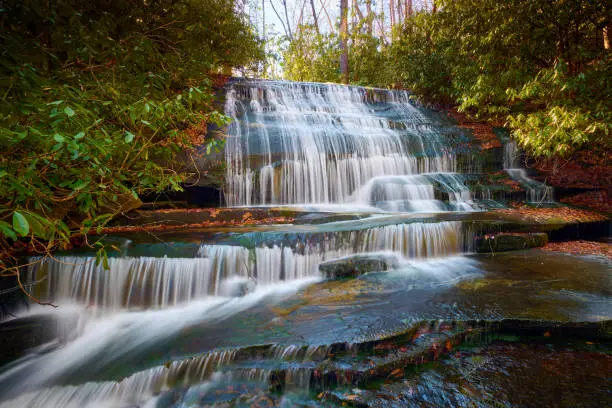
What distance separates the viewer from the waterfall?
812 centimetres

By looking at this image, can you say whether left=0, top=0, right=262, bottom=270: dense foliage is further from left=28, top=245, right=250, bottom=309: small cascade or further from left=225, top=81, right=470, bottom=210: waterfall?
left=225, top=81, right=470, bottom=210: waterfall

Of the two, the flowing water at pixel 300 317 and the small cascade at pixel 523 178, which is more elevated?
the small cascade at pixel 523 178

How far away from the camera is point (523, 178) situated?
370 inches

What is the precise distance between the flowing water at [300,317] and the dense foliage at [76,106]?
1298 millimetres

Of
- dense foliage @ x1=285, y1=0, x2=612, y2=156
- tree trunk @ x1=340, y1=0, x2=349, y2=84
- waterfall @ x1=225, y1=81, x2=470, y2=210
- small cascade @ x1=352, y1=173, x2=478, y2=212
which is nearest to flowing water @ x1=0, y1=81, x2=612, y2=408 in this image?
small cascade @ x1=352, y1=173, x2=478, y2=212

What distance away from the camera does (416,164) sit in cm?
962

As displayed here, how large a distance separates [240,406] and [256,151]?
22.0ft

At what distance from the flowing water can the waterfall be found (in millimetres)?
1724

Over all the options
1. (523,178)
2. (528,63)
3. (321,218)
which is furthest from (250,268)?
(528,63)

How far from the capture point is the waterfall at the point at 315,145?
812cm

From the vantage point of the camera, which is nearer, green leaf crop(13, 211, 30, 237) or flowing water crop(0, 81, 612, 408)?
green leaf crop(13, 211, 30, 237)

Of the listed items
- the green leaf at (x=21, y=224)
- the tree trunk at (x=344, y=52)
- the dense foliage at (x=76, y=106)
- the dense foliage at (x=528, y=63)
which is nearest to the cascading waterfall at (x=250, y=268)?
the dense foliage at (x=76, y=106)

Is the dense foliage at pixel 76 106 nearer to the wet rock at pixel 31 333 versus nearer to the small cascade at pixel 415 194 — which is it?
the wet rock at pixel 31 333

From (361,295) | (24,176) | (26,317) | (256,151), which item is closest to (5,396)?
(26,317)
